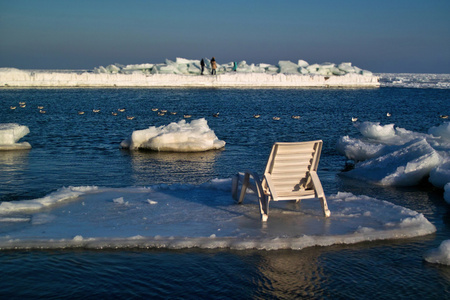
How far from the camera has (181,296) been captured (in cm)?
474

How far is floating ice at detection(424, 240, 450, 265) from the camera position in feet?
18.1

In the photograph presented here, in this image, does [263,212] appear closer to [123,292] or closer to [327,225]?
[327,225]

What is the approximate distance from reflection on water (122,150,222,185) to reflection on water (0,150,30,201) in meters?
2.39

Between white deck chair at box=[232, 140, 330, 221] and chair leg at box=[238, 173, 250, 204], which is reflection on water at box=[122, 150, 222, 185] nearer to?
chair leg at box=[238, 173, 250, 204]

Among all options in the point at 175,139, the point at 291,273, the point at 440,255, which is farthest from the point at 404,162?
the point at 175,139

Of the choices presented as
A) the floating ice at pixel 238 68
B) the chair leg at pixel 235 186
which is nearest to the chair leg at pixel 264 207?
the chair leg at pixel 235 186

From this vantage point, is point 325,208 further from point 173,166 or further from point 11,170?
point 11,170

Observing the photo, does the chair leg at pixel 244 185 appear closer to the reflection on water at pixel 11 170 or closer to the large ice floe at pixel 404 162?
the large ice floe at pixel 404 162

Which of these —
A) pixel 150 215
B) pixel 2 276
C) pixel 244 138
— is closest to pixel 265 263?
pixel 150 215

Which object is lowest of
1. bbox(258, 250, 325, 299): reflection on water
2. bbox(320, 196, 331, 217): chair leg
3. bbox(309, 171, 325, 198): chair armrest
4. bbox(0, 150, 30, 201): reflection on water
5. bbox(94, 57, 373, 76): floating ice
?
bbox(0, 150, 30, 201): reflection on water

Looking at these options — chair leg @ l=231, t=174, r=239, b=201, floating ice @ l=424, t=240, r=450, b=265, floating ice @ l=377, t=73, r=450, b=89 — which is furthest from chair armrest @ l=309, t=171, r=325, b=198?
floating ice @ l=377, t=73, r=450, b=89

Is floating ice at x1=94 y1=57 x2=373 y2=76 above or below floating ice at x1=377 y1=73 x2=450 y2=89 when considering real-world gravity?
above

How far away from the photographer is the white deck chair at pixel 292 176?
658cm

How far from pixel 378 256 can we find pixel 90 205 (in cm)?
429
